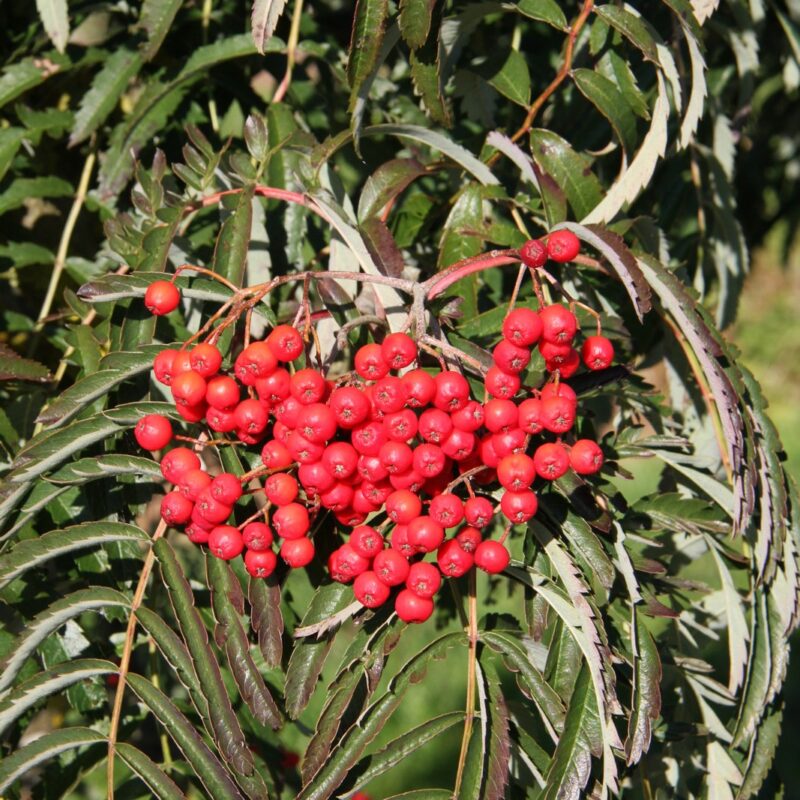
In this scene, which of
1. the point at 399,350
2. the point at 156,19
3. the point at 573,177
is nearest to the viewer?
the point at 399,350

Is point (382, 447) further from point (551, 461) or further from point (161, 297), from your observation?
point (161, 297)

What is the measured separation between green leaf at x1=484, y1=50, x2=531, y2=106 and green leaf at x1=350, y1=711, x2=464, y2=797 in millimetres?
976

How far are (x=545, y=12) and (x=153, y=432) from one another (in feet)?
2.96

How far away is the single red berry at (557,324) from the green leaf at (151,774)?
2.47ft

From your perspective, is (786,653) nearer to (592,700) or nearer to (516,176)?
(592,700)

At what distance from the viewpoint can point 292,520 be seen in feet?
3.84

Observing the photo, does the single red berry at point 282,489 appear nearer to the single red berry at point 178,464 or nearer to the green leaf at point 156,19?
the single red berry at point 178,464

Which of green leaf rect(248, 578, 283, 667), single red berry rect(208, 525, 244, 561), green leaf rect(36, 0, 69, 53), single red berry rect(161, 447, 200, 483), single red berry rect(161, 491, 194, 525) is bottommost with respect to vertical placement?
green leaf rect(248, 578, 283, 667)

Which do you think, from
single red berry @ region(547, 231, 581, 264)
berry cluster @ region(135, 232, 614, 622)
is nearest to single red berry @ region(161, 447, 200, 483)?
berry cluster @ region(135, 232, 614, 622)

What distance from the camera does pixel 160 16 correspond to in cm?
158

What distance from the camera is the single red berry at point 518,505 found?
1135 mm

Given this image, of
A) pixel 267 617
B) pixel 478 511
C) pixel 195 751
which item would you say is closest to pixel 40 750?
pixel 195 751

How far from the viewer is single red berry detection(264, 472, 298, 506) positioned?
1.17m

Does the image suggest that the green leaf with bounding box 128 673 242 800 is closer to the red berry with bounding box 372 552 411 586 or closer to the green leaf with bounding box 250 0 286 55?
the red berry with bounding box 372 552 411 586
